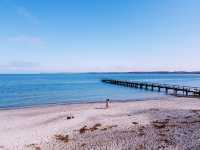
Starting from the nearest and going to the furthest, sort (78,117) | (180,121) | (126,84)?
(180,121), (78,117), (126,84)

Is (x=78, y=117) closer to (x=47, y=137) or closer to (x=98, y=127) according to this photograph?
(x=98, y=127)

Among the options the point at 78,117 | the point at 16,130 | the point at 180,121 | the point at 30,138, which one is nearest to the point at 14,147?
the point at 30,138

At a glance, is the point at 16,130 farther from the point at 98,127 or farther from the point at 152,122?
the point at 152,122

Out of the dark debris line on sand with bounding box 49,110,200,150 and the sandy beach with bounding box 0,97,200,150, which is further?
the sandy beach with bounding box 0,97,200,150

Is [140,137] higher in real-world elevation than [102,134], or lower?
higher

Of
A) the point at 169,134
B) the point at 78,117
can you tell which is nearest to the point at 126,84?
the point at 78,117

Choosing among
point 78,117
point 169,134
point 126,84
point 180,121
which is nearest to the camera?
point 169,134

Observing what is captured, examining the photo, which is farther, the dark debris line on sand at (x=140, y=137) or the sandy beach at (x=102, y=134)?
the sandy beach at (x=102, y=134)

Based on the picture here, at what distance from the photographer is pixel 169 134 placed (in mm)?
14867

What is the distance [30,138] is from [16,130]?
10.7 feet

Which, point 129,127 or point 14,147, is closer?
point 14,147

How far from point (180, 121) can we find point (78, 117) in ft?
25.8

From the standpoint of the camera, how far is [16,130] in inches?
722

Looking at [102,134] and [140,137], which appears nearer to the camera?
[140,137]
